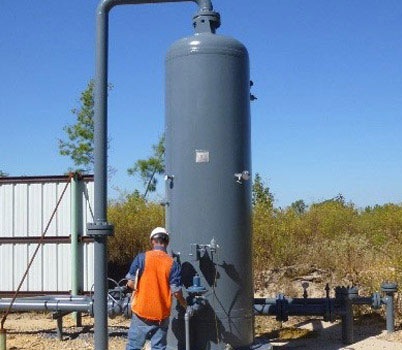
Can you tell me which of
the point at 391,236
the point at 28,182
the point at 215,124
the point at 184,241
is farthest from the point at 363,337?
the point at 391,236

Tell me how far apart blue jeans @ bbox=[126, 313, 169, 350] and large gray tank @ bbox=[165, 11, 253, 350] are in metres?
0.67

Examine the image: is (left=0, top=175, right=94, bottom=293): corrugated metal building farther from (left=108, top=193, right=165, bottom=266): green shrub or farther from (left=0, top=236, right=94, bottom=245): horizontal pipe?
(left=108, top=193, right=165, bottom=266): green shrub

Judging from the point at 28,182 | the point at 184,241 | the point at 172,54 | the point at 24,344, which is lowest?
the point at 24,344

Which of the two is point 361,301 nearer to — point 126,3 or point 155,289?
point 155,289

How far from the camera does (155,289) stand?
5953 mm

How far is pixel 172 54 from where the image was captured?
22.9 feet

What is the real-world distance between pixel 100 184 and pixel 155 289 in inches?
47.9

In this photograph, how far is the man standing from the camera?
5.96 meters

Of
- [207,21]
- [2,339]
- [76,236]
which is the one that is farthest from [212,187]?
[76,236]

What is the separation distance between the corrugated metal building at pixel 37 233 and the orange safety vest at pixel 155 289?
353 centimetres

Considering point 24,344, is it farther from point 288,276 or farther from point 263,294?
point 288,276

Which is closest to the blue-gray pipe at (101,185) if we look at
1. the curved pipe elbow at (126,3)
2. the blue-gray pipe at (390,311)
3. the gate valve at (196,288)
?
the curved pipe elbow at (126,3)

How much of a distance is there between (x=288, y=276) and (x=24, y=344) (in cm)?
531

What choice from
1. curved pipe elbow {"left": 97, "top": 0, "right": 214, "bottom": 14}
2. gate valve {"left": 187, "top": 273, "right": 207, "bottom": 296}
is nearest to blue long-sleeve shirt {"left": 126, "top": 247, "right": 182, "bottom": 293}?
gate valve {"left": 187, "top": 273, "right": 207, "bottom": 296}
